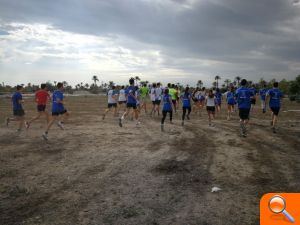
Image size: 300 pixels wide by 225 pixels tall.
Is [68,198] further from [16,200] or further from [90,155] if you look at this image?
[90,155]

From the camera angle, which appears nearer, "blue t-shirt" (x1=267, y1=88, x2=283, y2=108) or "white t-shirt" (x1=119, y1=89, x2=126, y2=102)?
"blue t-shirt" (x1=267, y1=88, x2=283, y2=108)

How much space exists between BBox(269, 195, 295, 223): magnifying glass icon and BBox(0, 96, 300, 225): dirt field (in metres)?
3.51

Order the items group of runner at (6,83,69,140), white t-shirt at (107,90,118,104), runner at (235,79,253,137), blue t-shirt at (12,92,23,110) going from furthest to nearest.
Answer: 1. white t-shirt at (107,90,118,104)
2. blue t-shirt at (12,92,23,110)
3. runner at (235,79,253,137)
4. group of runner at (6,83,69,140)

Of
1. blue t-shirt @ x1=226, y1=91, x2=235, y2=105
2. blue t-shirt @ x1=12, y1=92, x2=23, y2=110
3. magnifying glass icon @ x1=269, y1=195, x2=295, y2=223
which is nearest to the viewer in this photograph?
magnifying glass icon @ x1=269, y1=195, x2=295, y2=223

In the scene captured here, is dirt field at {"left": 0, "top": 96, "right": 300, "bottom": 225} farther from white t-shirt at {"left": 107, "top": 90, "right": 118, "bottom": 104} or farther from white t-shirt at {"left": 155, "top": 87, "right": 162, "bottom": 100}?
white t-shirt at {"left": 155, "top": 87, "right": 162, "bottom": 100}

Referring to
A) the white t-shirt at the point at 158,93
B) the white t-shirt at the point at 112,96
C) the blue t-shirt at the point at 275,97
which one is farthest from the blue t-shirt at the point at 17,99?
the blue t-shirt at the point at 275,97

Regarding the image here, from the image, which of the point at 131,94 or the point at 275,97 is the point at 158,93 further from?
the point at 275,97

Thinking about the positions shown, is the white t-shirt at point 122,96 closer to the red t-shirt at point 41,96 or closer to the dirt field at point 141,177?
the red t-shirt at point 41,96

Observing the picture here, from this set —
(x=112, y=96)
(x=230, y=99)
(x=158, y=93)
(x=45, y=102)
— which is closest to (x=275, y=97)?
(x=230, y=99)

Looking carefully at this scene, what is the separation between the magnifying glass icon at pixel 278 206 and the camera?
5.19 feet

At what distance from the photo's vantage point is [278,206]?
5.20ft

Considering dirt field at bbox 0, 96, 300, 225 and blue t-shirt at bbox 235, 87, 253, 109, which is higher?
blue t-shirt at bbox 235, 87, 253, 109

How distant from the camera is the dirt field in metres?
5.21

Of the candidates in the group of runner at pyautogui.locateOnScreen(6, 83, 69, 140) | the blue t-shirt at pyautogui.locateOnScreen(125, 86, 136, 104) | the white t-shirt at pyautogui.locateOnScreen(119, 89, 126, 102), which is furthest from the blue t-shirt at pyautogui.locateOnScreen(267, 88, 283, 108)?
the group of runner at pyautogui.locateOnScreen(6, 83, 69, 140)
